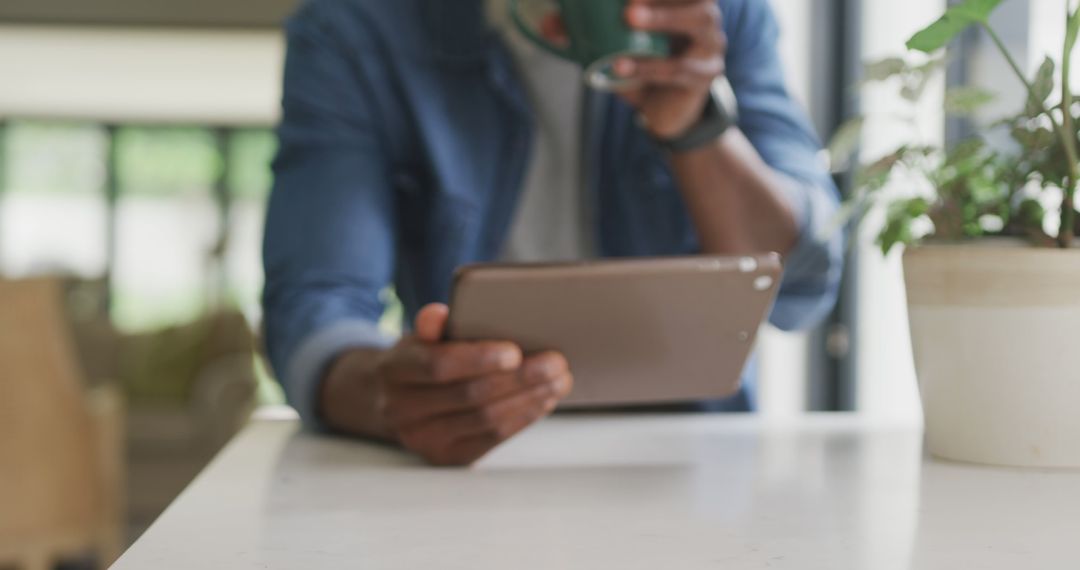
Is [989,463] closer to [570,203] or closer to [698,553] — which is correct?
[698,553]

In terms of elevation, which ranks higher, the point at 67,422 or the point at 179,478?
the point at 67,422

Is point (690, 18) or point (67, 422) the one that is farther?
point (67, 422)

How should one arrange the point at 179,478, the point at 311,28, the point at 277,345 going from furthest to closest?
the point at 179,478
the point at 311,28
the point at 277,345

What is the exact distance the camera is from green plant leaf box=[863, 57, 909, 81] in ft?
2.71

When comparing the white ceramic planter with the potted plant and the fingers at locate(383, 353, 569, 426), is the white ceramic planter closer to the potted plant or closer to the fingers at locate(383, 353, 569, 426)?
the potted plant

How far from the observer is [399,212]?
4.50 feet

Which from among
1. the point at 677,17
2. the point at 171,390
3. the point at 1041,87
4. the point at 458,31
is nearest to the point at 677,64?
the point at 677,17

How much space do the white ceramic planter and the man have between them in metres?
0.36

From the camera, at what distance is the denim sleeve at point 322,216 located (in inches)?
42.8

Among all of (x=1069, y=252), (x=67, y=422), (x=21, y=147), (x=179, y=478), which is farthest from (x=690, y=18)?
(x=21, y=147)

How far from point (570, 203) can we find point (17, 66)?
844cm

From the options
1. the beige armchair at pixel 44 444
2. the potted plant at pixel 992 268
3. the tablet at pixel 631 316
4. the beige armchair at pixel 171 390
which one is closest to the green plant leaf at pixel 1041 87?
the potted plant at pixel 992 268

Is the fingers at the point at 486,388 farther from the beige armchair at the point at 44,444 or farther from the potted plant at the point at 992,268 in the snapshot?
the beige armchair at the point at 44,444

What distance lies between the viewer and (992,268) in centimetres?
76
